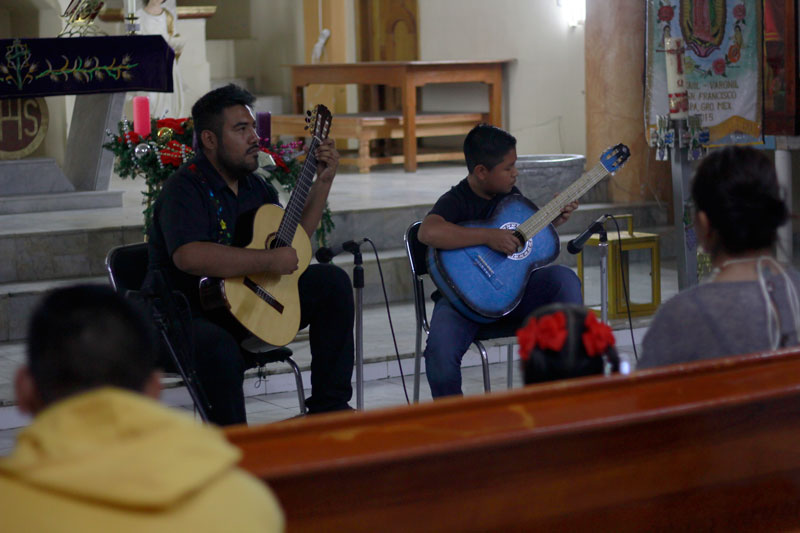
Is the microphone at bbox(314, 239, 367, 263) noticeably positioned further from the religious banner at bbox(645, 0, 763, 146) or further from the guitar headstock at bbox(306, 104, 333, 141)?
the religious banner at bbox(645, 0, 763, 146)

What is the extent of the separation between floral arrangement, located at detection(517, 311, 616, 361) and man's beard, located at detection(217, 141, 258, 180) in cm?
172

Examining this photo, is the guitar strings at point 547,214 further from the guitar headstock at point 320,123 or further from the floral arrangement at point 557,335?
the floral arrangement at point 557,335

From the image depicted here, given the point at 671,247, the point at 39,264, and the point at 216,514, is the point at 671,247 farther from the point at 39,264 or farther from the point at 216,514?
the point at 216,514

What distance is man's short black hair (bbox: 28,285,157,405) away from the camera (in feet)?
4.12

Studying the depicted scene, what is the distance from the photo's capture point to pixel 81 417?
118 centimetres

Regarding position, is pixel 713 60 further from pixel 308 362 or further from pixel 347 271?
pixel 308 362

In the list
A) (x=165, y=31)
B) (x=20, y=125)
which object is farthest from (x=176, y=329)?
(x=165, y=31)

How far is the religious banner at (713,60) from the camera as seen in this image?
4688mm

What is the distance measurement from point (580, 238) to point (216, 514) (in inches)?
106

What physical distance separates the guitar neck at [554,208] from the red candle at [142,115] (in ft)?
5.57

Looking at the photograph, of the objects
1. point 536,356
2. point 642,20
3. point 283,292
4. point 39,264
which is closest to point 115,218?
point 39,264

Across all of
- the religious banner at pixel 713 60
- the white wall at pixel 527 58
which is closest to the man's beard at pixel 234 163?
the religious banner at pixel 713 60

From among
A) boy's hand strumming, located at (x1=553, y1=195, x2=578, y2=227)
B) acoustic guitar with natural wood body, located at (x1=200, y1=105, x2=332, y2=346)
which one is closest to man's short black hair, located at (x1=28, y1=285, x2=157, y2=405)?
acoustic guitar with natural wood body, located at (x1=200, y1=105, x2=332, y2=346)

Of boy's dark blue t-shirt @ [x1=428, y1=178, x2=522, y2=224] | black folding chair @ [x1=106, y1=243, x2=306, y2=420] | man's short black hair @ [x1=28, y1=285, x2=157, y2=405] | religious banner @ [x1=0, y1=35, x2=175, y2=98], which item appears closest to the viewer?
man's short black hair @ [x1=28, y1=285, x2=157, y2=405]
